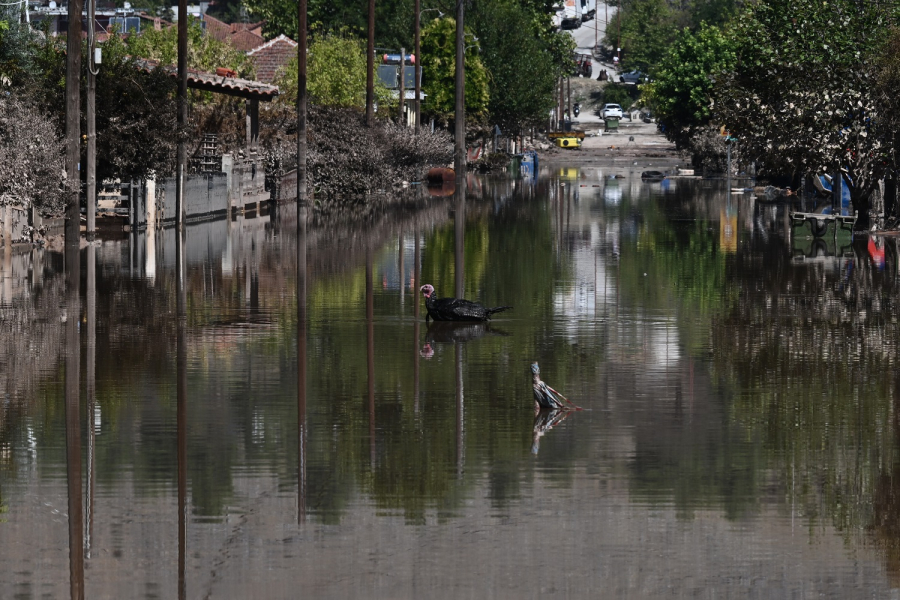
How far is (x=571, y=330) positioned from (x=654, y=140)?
133697mm

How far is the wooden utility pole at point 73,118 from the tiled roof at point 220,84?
9.12 meters

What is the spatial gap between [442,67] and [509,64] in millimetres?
14762

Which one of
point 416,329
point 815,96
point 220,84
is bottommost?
point 416,329

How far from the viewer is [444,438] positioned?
1280 centimetres

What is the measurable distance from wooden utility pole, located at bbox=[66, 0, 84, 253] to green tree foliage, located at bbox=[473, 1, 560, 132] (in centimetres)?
6925

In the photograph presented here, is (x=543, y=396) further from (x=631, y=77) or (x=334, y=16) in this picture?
(x=631, y=77)

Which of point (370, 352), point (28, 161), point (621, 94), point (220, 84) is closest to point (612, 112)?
point (621, 94)

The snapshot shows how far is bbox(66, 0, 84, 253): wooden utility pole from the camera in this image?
30.8 metres

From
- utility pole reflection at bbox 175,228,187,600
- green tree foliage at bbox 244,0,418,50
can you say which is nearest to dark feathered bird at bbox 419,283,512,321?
utility pole reflection at bbox 175,228,187,600

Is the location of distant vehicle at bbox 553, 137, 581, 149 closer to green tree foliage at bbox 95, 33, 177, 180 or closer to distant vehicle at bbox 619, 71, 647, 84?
distant vehicle at bbox 619, 71, 647, 84

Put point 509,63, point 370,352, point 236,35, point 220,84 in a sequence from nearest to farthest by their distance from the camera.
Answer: point 370,352 < point 220,84 < point 509,63 < point 236,35

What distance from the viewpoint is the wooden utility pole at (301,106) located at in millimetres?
46781

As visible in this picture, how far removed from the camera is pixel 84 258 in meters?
30.1

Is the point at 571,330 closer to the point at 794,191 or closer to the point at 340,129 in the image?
the point at 340,129
